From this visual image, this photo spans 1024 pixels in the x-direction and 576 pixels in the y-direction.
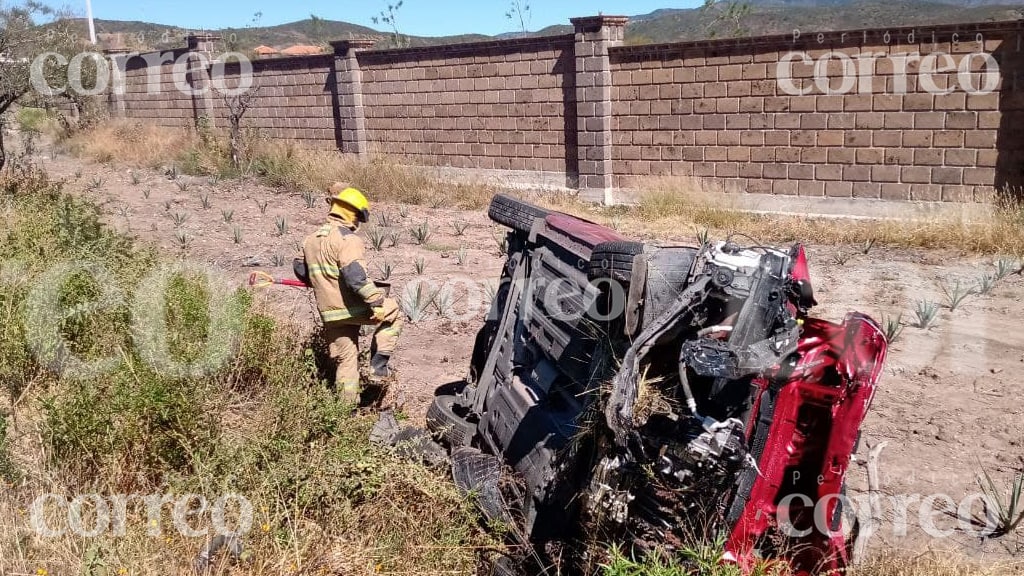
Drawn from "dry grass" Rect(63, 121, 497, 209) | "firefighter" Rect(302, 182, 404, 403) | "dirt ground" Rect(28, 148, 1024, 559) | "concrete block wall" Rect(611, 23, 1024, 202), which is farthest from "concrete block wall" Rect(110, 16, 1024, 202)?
"firefighter" Rect(302, 182, 404, 403)

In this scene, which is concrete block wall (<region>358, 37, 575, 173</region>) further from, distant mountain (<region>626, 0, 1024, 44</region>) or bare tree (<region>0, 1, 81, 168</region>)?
distant mountain (<region>626, 0, 1024, 44</region>)

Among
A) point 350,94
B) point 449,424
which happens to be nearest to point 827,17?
point 350,94

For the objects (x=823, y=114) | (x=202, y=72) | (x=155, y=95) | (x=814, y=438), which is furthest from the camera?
(x=155, y=95)

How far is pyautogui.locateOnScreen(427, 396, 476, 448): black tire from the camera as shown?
4.82m

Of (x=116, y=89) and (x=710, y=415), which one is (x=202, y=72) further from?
(x=710, y=415)

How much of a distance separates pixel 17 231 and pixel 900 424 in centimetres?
788

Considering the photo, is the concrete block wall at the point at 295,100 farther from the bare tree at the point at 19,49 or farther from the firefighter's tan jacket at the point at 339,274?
the firefighter's tan jacket at the point at 339,274

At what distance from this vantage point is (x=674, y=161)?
505 inches

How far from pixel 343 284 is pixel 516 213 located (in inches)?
47.9

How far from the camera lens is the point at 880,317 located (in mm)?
7367

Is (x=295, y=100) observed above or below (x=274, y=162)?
above

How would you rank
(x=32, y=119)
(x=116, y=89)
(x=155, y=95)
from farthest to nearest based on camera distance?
(x=32, y=119)
(x=116, y=89)
(x=155, y=95)

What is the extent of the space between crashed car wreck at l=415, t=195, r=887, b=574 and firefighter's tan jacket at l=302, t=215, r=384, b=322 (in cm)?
199

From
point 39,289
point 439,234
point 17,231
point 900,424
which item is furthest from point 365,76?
point 900,424
